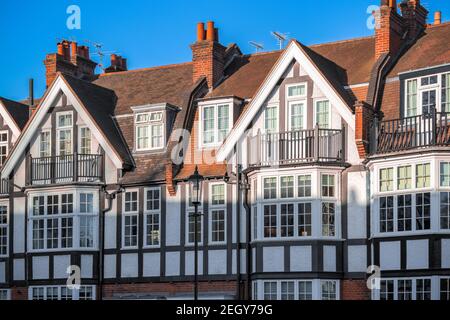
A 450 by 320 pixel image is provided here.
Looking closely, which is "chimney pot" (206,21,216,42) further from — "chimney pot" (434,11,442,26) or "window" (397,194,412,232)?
"window" (397,194,412,232)

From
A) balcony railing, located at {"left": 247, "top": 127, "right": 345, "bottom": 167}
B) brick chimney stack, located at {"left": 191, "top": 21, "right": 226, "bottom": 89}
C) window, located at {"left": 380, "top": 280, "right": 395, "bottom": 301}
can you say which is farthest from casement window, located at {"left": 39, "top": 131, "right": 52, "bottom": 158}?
window, located at {"left": 380, "top": 280, "right": 395, "bottom": 301}

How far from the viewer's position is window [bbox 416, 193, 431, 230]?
78.6ft

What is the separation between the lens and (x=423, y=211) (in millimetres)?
24078

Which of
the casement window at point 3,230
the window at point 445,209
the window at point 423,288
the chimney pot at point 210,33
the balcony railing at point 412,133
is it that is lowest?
the window at point 423,288

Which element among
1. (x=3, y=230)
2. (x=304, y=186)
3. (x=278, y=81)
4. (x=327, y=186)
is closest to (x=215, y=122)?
(x=278, y=81)

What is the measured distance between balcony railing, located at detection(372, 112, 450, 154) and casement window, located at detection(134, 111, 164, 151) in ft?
27.8

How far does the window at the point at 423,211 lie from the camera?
23969 mm

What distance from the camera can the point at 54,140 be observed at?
31.7m

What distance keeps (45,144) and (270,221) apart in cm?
963

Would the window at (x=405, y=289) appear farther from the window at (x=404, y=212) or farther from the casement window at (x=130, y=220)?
the casement window at (x=130, y=220)

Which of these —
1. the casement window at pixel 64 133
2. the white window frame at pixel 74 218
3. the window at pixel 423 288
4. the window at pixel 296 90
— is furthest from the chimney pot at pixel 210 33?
the window at pixel 423 288

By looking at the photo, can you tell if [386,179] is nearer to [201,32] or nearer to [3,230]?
[201,32]

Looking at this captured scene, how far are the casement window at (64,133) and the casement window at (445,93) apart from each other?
13270 millimetres
